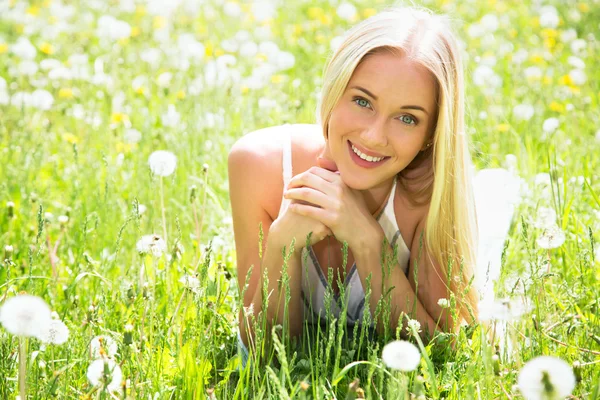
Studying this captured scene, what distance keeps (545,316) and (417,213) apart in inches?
21.6

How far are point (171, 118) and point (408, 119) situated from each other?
1669 mm

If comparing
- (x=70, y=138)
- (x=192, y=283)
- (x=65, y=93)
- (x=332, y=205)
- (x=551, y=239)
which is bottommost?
(x=192, y=283)

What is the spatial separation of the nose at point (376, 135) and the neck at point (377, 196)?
12.7 inches

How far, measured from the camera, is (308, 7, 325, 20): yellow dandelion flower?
18.0 feet

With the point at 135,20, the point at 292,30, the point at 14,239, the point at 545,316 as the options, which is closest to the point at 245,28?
→ the point at 292,30

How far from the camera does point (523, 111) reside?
153 inches

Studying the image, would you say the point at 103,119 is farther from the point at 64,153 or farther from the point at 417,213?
the point at 417,213

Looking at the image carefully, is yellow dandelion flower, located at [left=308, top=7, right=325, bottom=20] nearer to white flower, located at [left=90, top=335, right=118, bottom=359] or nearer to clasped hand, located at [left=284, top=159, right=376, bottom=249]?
clasped hand, located at [left=284, top=159, right=376, bottom=249]

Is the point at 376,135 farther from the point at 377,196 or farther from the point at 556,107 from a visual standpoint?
the point at 556,107

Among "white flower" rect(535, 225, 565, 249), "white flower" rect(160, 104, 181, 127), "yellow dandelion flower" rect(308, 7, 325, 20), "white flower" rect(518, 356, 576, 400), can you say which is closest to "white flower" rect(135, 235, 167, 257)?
"white flower" rect(518, 356, 576, 400)

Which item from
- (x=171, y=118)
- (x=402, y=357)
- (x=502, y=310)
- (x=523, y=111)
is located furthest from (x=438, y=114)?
(x=523, y=111)

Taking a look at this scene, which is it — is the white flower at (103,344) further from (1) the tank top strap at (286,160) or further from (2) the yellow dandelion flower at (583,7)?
(2) the yellow dandelion flower at (583,7)

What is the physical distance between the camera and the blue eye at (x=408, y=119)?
2150mm

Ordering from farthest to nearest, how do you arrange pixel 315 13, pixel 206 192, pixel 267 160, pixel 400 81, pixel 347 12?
pixel 315 13, pixel 347 12, pixel 206 192, pixel 267 160, pixel 400 81
